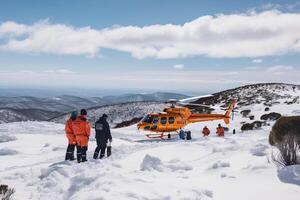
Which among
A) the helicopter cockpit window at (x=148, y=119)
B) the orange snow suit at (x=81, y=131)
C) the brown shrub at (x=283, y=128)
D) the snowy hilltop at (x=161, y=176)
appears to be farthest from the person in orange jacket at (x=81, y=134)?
the helicopter cockpit window at (x=148, y=119)

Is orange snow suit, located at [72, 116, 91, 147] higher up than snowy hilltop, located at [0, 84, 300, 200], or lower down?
higher up

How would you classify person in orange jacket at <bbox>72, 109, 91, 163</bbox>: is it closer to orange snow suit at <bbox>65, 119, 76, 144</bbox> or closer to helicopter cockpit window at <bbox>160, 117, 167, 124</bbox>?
orange snow suit at <bbox>65, 119, 76, 144</bbox>

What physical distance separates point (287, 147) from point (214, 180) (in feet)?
7.04

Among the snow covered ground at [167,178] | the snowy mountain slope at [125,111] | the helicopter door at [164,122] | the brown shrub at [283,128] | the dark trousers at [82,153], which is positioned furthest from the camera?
the snowy mountain slope at [125,111]

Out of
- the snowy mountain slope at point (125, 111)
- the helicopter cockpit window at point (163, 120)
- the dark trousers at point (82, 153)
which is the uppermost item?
the helicopter cockpit window at point (163, 120)

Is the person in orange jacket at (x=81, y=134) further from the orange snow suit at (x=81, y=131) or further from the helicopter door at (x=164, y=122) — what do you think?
the helicopter door at (x=164, y=122)

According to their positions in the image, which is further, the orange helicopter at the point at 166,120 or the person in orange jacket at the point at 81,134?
the orange helicopter at the point at 166,120

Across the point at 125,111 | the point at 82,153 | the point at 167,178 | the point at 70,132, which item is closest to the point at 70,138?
the point at 70,132

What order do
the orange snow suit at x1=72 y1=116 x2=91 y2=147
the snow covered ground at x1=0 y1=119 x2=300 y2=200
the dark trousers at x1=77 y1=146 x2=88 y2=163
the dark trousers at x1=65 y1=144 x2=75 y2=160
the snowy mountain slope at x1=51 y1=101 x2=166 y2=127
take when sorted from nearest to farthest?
1. the snow covered ground at x1=0 y1=119 x2=300 y2=200
2. the dark trousers at x1=77 y1=146 x2=88 y2=163
3. the orange snow suit at x1=72 y1=116 x2=91 y2=147
4. the dark trousers at x1=65 y1=144 x2=75 y2=160
5. the snowy mountain slope at x1=51 y1=101 x2=166 y2=127

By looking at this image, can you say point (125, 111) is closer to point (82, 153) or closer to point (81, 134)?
point (81, 134)

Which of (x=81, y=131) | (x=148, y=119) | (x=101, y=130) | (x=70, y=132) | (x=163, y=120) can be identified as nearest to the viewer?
(x=81, y=131)

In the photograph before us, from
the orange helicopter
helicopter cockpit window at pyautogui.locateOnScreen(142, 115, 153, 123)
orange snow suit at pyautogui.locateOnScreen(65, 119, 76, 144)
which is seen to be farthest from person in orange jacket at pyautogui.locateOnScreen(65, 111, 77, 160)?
helicopter cockpit window at pyautogui.locateOnScreen(142, 115, 153, 123)

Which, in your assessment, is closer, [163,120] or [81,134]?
[81,134]

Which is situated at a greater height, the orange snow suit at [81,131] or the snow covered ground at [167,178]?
the orange snow suit at [81,131]
